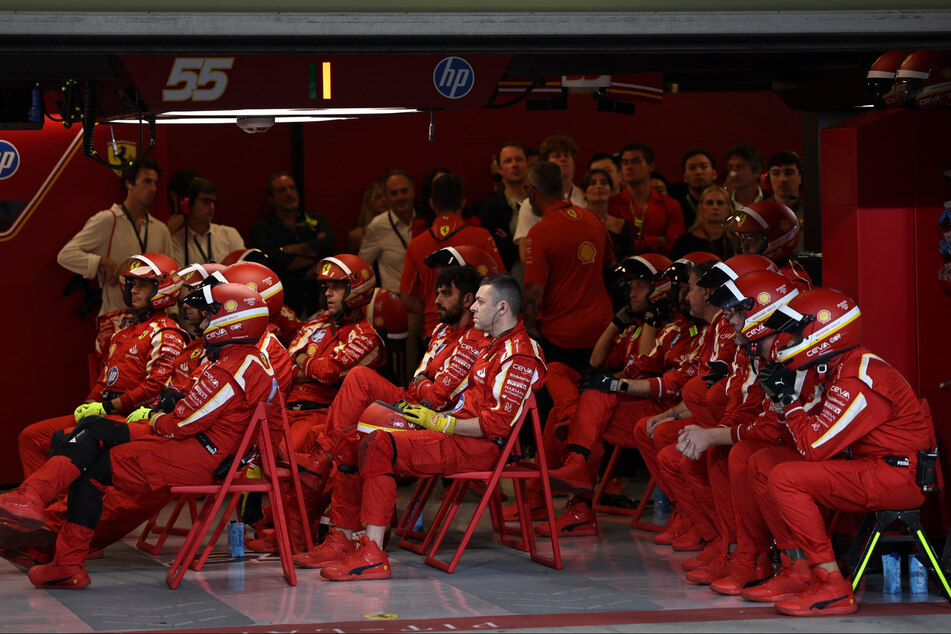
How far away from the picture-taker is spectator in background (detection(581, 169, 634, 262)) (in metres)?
10.5

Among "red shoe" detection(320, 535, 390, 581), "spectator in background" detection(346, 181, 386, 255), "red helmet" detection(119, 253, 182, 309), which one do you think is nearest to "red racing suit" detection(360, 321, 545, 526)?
"red shoe" detection(320, 535, 390, 581)

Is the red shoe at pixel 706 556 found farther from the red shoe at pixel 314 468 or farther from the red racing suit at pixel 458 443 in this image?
the red shoe at pixel 314 468

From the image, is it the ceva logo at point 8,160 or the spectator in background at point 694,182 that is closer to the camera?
the ceva logo at point 8,160

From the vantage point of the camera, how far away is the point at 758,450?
21.5 feet

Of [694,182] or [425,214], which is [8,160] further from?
[694,182]

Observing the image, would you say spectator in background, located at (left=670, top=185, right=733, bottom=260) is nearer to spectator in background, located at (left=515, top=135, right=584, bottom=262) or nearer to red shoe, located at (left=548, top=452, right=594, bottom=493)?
spectator in background, located at (left=515, top=135, right=584, bottom=262)

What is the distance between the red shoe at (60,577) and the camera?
269 inches

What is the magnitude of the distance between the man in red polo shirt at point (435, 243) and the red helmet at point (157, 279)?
1.75 meters

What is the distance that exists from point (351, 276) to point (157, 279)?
1247mm

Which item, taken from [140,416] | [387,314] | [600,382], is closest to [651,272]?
[600,382]

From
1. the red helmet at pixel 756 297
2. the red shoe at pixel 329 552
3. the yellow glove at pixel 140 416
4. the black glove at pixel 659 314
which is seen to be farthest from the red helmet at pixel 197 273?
the red helmet at pixel 756 297

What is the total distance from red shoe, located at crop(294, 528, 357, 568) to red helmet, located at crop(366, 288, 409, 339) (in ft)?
8.57

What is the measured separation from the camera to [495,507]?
26.5ft

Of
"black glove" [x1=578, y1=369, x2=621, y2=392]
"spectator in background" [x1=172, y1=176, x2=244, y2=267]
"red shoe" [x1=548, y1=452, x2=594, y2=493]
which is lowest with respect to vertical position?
"red shoe" [x1=548, y1=452, x2=594, y2=493]
